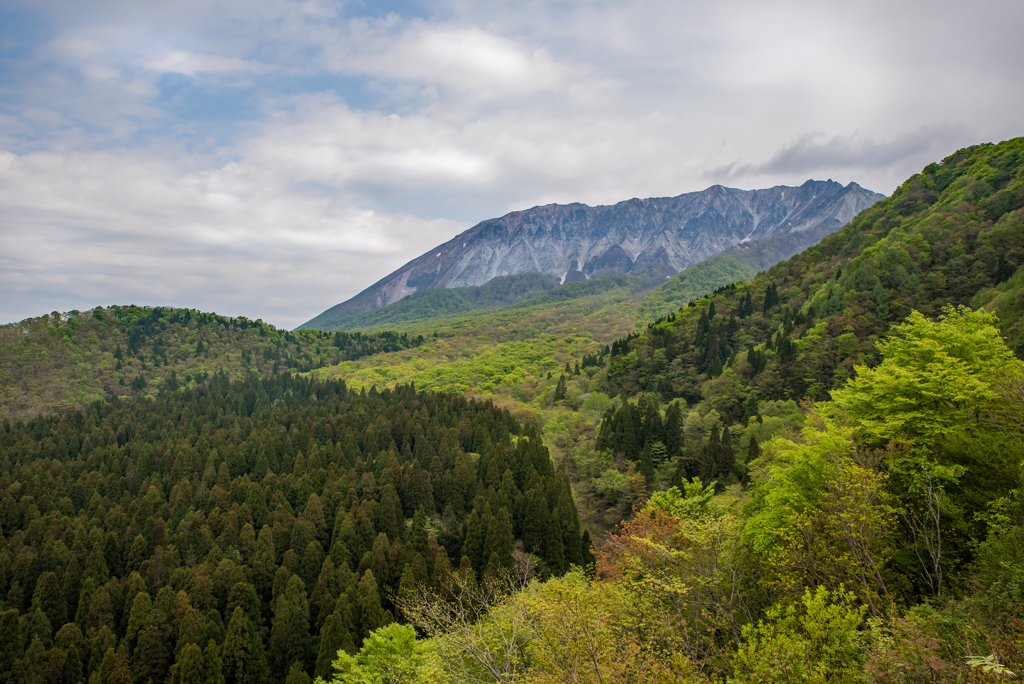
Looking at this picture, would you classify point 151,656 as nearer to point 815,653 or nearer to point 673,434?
point 815,653

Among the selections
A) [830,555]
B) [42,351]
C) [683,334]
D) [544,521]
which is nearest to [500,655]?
[830,555]

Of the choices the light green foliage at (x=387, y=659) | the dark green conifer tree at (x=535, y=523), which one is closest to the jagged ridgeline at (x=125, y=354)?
the dark green conifer tree at (x=535, y=523)

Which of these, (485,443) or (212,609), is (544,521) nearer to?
(485,443)

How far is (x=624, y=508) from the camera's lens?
57.0 metres

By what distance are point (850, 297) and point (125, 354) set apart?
192m

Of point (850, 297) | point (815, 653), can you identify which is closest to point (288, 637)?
point (815, 653)

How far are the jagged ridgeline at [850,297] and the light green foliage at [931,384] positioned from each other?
16.6 meters

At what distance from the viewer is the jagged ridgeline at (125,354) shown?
443 feet

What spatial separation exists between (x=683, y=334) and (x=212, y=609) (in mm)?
83217

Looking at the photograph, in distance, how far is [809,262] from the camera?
339 feet

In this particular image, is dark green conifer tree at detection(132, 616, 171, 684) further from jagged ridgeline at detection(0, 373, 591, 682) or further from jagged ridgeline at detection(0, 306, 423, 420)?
jagged ridgeline at detection(0, 306, 423, 420)

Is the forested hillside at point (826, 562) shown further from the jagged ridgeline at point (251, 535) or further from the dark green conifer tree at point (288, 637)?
the dark green conifer tree at point (288, 637)

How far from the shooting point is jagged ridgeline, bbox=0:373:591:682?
37.6 metres

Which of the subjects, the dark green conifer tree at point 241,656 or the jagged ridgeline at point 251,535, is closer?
the dark green conifer tree at point 241,656
